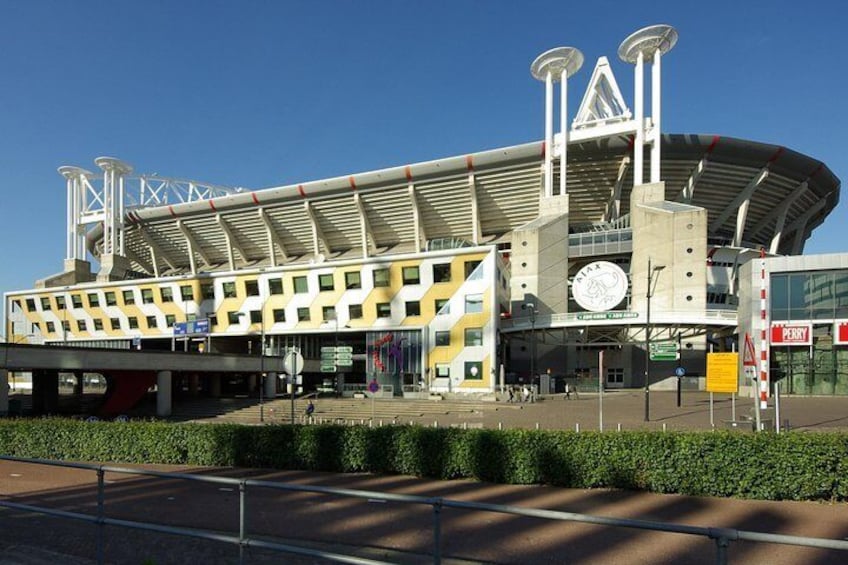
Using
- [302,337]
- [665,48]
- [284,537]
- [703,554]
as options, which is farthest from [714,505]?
[665,48]

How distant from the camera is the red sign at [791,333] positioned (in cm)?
3747

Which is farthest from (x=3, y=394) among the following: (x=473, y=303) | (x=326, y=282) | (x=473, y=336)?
(x=473, y=303)

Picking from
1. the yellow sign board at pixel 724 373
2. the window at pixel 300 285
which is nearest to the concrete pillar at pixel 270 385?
the window at pixel 300 285

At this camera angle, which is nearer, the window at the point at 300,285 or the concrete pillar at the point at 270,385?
the concrete pillar at the point at 270,385

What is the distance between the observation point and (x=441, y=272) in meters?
47.8

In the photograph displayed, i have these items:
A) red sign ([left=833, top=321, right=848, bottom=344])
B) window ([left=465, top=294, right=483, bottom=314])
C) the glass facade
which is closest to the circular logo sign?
window ([left=465, top=294, right=483, bottom=314])

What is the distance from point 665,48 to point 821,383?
39.9m

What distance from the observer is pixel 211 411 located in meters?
40.2

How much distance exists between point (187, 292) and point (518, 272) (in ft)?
116

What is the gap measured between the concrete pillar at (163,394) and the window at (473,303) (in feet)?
78.4

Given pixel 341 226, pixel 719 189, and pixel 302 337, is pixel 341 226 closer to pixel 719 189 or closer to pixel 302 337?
pixel 302 337

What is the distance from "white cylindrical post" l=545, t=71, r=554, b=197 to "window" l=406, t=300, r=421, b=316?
2098 centimetres

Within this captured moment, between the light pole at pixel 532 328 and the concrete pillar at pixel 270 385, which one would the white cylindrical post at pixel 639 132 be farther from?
the concrete pillar at pixel 270 385

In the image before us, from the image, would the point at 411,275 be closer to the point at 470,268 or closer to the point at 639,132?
the point at 470,268
